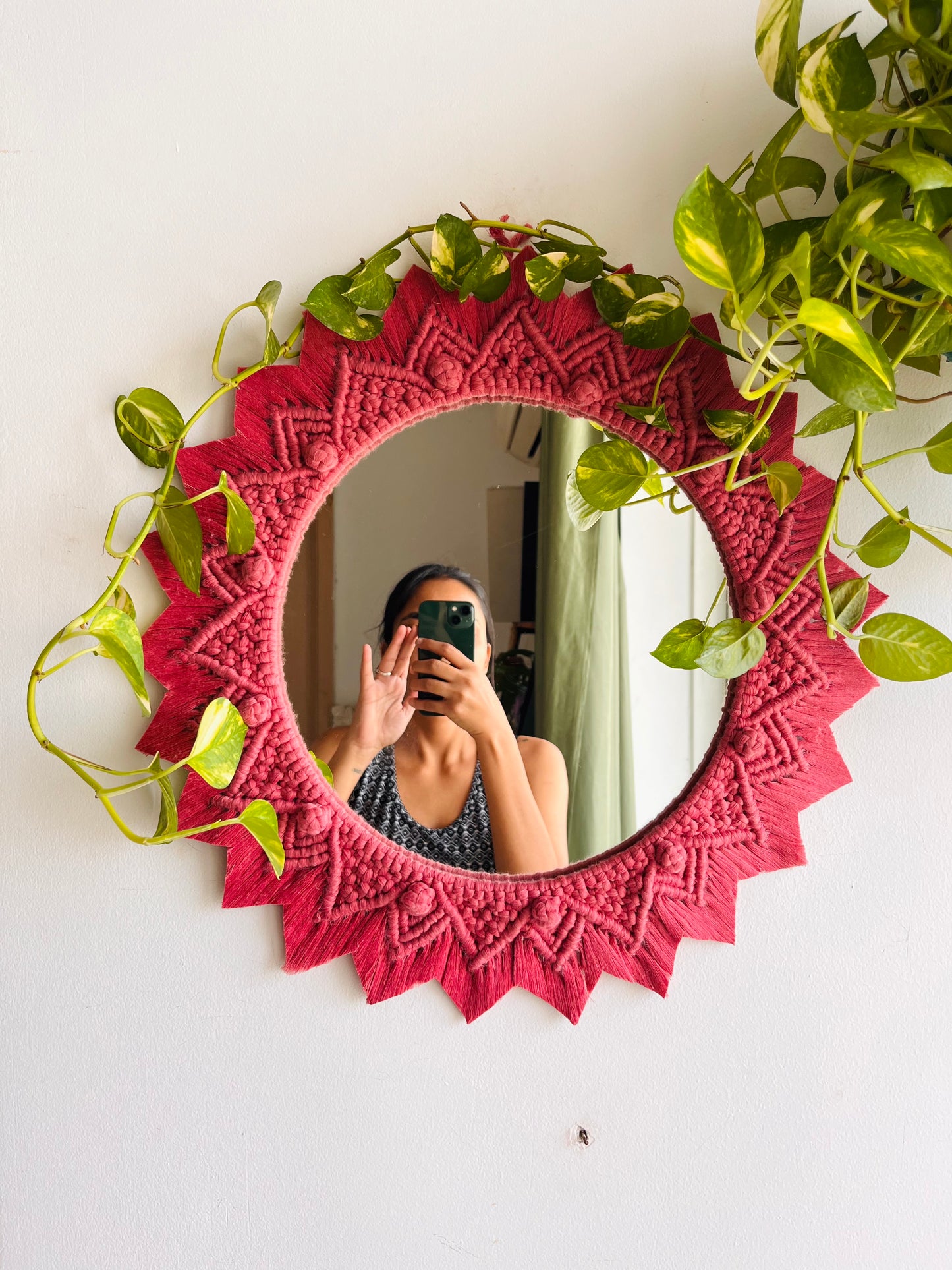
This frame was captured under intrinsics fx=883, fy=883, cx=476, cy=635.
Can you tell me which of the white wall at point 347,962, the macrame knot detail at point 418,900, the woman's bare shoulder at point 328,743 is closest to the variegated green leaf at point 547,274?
the white wall at point 347,962

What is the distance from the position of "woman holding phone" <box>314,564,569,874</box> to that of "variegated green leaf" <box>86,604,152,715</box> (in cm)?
19

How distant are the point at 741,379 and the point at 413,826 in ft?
1.77

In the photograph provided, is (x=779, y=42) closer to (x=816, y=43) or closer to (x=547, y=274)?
(x=816, y=43)

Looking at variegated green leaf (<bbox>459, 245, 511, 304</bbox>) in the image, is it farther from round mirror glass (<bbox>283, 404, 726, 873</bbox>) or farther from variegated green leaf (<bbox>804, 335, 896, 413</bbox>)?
variegated green leaf (<bbox>804, 335, 896, 413</bbox>)

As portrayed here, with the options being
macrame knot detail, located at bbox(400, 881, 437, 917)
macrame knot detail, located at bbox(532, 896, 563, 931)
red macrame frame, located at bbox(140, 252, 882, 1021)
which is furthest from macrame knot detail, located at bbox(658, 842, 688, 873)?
macrame knot detail, located at bbox(400, 881, 437, 917)

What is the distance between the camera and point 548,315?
0.83 meters

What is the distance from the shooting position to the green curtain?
2.71 feet

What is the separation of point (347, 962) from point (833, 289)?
0.76 m

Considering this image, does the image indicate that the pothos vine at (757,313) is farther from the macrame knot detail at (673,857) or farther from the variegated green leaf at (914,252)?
the macrame knot detail at (673,857)

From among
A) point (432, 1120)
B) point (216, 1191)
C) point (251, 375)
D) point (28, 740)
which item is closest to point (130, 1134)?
point (216, 1191)

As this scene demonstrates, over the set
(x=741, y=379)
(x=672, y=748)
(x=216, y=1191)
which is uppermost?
(x=741, y=379)

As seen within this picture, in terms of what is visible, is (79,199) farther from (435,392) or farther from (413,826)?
(413,826)

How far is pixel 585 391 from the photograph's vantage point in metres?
0.82

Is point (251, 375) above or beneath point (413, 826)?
above
